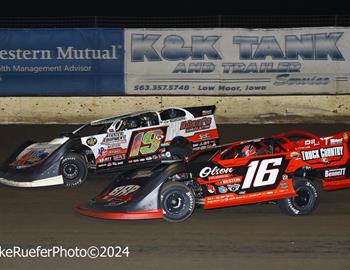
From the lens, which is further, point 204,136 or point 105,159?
point 204,136

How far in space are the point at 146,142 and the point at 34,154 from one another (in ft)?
6.24

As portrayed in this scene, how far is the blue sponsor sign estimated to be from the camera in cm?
1809

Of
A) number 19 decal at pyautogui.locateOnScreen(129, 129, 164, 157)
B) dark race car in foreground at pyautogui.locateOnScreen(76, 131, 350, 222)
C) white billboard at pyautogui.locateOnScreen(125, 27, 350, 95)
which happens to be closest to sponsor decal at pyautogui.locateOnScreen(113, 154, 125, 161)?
number 19 decal at pyautogui.locateOnScreen(129, 129, 164, 157)

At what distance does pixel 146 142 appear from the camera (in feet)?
42.7

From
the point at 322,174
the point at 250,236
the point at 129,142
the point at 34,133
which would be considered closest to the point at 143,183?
the point at 250,236

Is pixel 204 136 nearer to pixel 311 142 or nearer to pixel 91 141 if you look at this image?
pixel 91 141

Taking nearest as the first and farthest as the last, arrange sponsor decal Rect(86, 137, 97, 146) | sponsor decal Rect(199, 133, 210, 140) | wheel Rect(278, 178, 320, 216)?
1. wheel Rect(278, 178, 320, 216)
2. sponsor decal Rect(86, 137, 97, 146)
3. sponsor decal Rect(199, 133, 210, 140)

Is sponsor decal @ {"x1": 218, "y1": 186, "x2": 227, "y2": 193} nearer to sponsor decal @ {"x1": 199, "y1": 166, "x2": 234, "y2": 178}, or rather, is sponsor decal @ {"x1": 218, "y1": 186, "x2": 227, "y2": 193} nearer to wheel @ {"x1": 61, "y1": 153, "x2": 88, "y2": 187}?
sponsor decal @ {"x1": 199, "y1": 166, "x2": 234, "y2": 178}

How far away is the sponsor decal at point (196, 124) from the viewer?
13570 mm

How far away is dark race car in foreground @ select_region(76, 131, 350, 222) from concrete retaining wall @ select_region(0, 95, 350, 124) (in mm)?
7622

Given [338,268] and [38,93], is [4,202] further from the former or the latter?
[38,93]

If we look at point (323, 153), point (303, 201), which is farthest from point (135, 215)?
point (323, 153)

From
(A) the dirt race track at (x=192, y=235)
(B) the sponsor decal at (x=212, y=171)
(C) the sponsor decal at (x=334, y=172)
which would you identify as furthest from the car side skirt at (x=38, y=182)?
(C) the sponsor decal at (x=334, y=172)

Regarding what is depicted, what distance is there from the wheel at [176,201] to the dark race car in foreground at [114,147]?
3125mm
